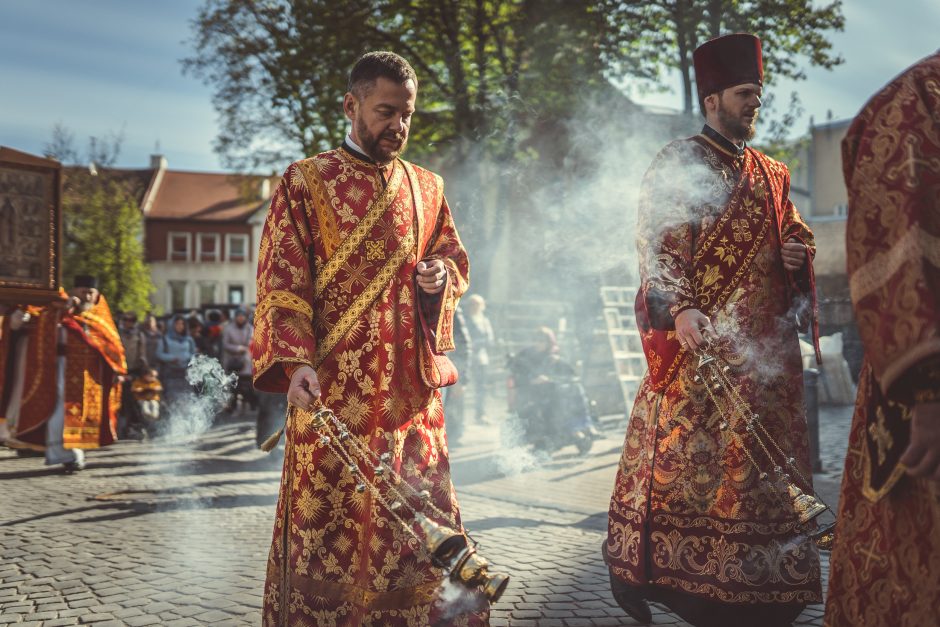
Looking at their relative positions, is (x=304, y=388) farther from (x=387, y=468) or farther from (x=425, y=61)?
(x=425, y=61)

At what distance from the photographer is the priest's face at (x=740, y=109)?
3434mm

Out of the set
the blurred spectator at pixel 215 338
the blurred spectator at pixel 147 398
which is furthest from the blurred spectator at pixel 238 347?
the blurred spectator at pixel 215 338

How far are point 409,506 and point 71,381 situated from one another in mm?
7068

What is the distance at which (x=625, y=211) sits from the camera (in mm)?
12312

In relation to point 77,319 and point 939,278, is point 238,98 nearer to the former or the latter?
point 77,319

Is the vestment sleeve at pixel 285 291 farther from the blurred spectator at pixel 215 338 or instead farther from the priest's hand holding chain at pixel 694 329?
the blurred spectator at pixel 215 338

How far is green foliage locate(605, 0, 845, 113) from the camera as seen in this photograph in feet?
45.9

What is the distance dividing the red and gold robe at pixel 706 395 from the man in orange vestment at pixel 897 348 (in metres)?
1.25

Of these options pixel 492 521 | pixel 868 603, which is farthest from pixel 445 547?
pixel 492 521

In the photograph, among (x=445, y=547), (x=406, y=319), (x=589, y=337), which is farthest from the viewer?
(x=589, y=337)

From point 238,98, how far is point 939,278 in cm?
2179

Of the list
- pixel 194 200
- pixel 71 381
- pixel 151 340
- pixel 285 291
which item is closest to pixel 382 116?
pixel 285 291

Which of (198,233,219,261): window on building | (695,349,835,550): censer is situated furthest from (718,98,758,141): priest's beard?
(198,233,219,261): window on building

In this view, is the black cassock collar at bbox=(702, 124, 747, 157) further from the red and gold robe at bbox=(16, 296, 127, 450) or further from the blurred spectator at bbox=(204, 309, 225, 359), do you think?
the blurred spectator at bbox=(204, 309, 225, 359)
